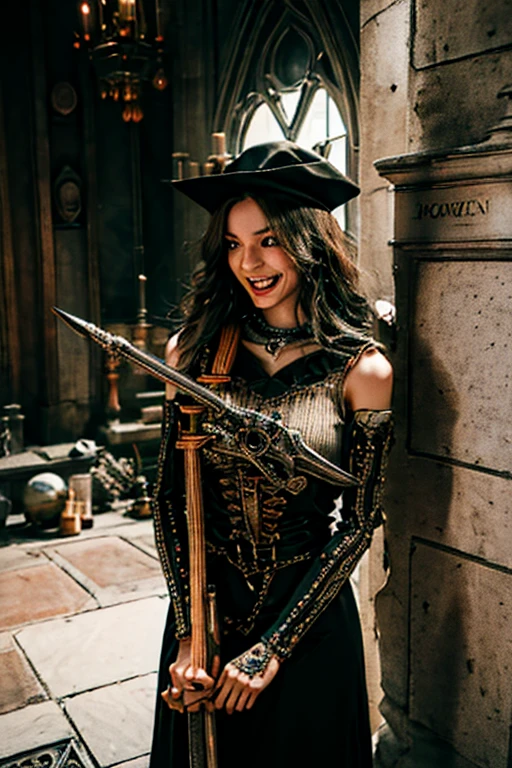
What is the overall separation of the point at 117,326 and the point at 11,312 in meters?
0.85

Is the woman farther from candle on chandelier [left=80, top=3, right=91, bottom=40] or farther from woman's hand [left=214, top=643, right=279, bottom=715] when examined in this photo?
candle on chandelier [left=80, top=3, right=91, bottom=40]

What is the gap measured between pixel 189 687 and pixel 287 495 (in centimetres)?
47

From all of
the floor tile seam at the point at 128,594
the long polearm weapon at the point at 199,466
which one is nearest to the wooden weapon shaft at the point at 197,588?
the long polearm weapon at the point at 199,466

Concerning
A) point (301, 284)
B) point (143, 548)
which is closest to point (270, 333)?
point (301, 284)

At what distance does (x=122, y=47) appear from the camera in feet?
18.0

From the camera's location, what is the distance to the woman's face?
193 cm

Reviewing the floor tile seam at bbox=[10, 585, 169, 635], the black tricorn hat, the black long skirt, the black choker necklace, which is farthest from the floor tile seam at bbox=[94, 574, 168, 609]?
the black tricorn hat

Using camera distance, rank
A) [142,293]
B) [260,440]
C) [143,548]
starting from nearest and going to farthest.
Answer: [260,440] → [143,548] → [142,293]

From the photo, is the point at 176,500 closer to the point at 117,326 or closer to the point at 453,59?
the point at 453,59

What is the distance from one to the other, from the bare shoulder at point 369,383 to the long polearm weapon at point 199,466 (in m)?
0.19

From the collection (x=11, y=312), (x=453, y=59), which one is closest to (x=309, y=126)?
(x=11, y=312)

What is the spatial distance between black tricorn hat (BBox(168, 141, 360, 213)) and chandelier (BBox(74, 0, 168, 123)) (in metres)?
3.94

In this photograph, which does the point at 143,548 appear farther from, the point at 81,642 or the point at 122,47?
the point at 122,47

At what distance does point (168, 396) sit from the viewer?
6.91 feet
